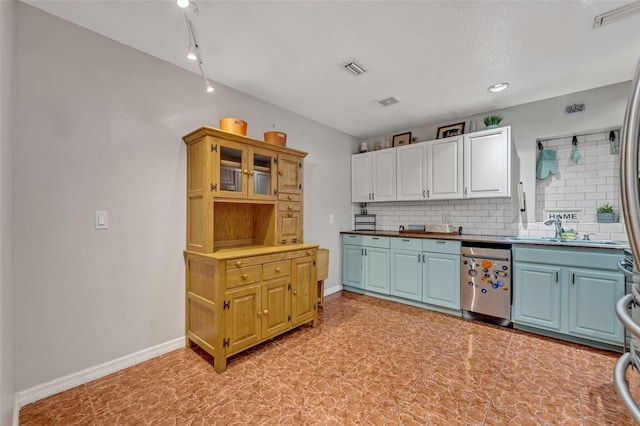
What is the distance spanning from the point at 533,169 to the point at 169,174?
396cm

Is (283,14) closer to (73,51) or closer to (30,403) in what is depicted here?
(73,51)

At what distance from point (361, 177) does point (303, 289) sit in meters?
2.27

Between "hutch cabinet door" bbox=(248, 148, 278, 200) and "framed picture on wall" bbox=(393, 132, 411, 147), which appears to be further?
"framed picture on wall" bbox=(393, 132, 411, 147)

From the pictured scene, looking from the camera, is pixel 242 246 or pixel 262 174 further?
pixel 242 246

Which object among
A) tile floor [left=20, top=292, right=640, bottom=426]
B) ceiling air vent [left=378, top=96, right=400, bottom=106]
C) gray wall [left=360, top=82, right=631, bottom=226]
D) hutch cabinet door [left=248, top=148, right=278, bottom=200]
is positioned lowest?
tile floor [left=20, top=292, right=640, bottom=426]

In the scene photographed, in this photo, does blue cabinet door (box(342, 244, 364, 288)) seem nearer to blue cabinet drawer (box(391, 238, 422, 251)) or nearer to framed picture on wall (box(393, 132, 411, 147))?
blue cabinet drawer (box(391, 238, 422, 251))

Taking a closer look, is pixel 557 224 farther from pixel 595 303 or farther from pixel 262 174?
pixel 262 174

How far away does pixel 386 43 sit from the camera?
2.18 meters

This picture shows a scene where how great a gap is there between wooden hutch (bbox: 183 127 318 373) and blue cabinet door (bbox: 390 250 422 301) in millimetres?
1285

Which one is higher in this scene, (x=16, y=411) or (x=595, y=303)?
(x=595, y=303)

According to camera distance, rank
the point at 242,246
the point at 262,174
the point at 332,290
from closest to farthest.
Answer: the point at 262,174 < the point at 242,246 < the point at 332,290

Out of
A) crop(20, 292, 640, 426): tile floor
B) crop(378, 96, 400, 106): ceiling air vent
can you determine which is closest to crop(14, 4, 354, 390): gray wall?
crop(20, 292, 640, 426): tile floor

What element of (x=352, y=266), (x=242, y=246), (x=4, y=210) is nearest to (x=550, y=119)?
(x=352, y=266)

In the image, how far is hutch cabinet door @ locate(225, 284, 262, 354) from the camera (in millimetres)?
2223
